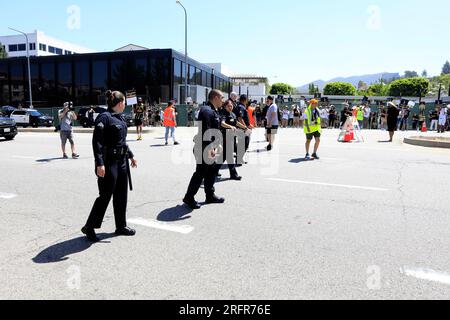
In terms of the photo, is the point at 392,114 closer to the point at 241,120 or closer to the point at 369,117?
the point at 241,120

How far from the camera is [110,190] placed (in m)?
4.46

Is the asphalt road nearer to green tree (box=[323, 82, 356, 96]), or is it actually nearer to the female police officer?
the female police officer

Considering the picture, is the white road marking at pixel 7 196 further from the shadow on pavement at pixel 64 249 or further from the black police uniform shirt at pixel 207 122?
the black police uniform shirt at pixel 207 122

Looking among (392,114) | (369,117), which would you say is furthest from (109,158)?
(369,117)

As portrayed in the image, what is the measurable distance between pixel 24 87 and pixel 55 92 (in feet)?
16.0

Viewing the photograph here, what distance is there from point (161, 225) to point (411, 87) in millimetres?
110471

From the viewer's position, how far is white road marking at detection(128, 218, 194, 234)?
16.0 ft

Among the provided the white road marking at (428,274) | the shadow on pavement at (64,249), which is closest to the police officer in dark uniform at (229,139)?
the shadow on pavement at (64,249)

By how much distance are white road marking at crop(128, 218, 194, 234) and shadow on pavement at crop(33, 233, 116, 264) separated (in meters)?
0.53

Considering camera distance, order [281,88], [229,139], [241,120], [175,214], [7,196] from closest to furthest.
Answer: [175,214] → [7,196] → [229,139] → [241,120] → [281,88]

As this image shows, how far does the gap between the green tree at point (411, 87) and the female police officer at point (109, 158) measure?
10642 cm

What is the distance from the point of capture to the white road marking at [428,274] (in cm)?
351
